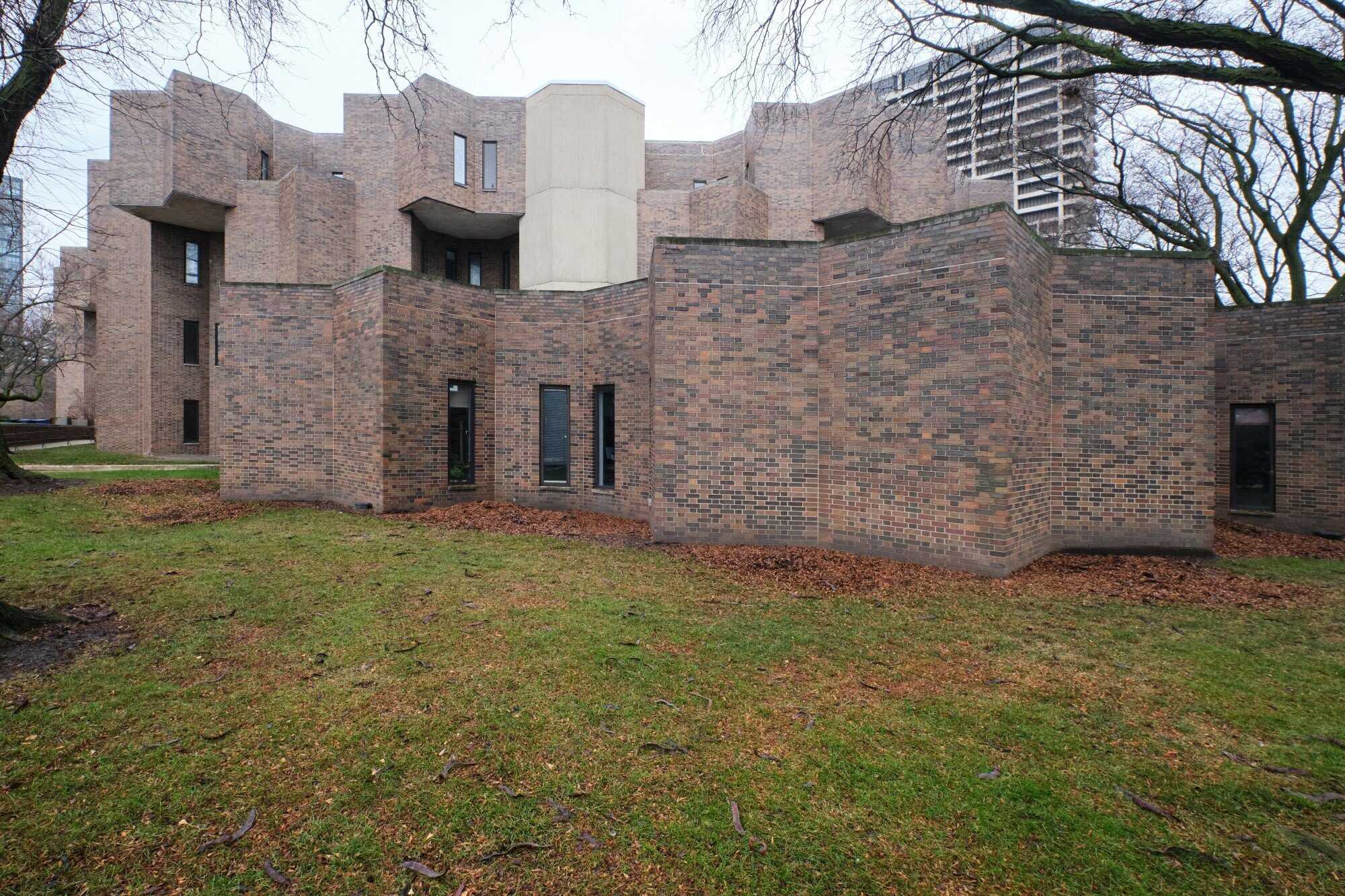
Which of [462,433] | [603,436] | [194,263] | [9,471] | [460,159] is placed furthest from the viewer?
[194,263]

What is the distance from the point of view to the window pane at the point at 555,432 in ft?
41.1

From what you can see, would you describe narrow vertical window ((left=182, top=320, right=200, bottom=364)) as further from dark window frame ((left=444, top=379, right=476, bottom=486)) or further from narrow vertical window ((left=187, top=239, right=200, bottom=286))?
dark window frame ((left=444, top=379, right=476, bottom=486))

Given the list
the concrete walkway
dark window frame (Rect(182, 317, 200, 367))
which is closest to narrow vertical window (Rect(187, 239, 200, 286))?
dark window frame (Rect(182, 317, 200, 367))

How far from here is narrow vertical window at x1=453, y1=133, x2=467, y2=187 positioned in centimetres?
2277

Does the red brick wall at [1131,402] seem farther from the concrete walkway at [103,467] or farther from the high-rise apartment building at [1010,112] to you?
the concrete walkway at [103,467]

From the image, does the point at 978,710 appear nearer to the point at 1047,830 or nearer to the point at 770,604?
the point at 1047,830

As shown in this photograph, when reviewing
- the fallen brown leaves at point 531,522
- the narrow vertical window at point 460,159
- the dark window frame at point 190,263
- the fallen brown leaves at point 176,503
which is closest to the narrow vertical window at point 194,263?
the dark window frame at point 190,263

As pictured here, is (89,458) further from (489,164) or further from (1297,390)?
(1297,390)

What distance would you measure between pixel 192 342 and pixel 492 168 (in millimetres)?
15597

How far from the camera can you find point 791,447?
28.7 ft

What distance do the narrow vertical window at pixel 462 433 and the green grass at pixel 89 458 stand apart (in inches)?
632

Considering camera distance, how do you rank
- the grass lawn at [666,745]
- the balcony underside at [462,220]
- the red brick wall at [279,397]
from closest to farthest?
the grass lawn at [666,745] → the red brick wall at [279,397] → the balcony underside at [462,220]

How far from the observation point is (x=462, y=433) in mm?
12297

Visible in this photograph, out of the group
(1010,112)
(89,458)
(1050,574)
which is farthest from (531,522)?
(89,458)
